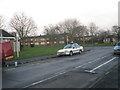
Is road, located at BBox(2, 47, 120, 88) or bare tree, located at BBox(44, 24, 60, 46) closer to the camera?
road, located at BBox(2, 47, 120, 88)

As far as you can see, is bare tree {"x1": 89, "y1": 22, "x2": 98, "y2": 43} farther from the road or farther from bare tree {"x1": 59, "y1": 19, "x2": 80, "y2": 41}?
the road

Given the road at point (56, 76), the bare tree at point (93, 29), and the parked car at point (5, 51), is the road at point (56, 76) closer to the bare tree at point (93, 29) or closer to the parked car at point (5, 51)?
the parked car at point (5, 51)

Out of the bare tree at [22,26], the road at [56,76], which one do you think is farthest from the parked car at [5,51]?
the bare tree at [22,26]

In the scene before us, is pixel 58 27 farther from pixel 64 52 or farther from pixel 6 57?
pixel 6 57

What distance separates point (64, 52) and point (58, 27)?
43.4m

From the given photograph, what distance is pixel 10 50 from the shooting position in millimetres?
9977

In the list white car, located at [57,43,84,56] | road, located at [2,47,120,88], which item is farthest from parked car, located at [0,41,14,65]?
white car, located at [57,43,84,56]

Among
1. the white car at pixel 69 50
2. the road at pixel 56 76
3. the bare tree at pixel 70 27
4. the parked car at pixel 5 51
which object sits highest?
the bare tree at pixel 70 27

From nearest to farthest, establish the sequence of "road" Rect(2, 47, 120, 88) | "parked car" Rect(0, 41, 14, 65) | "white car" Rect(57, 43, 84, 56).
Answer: "road" Rect(2, 47, 120, 88)
"parked car" Rect(0, 41, 14, 65)
"white car" Rect(57, 43, 84, 56)

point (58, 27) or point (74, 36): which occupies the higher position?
point (58, 27)

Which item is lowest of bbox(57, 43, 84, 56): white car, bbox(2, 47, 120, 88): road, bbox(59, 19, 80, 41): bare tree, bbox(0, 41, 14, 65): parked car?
bbox(2, 47, 120, 88): road

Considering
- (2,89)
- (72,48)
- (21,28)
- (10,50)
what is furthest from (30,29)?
(2,89)

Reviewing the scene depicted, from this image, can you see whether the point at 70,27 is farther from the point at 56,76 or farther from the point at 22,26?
the point at 56,76

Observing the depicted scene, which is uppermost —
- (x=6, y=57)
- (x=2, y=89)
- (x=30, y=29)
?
(x=30, y=29)
